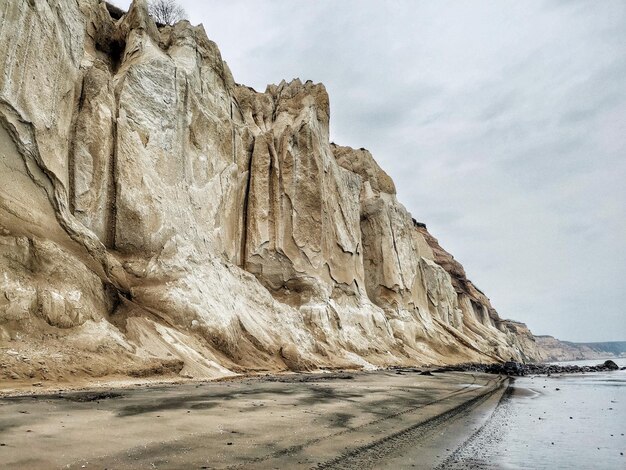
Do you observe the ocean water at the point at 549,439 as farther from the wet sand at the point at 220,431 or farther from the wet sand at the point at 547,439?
the wet sand at the point at 220,431

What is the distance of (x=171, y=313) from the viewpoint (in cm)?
1620

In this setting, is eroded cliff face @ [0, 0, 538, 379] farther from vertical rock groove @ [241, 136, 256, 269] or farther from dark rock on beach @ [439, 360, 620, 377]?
dark rock on beach @ [439, 360, 620, 377]

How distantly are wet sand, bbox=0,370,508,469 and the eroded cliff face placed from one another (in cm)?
412

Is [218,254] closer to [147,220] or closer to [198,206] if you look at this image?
[198,206]

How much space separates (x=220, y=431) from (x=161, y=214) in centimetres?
1415

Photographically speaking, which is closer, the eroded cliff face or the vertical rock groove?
the eroded cliff face

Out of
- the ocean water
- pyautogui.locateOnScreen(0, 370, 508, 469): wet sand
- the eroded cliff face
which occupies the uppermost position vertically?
the eroded cliff face

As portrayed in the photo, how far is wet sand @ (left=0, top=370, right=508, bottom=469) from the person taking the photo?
14.2ft

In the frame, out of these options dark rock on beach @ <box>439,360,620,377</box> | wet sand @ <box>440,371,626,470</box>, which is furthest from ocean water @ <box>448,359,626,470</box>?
dark rock on beach @ <box>439,360,620,377</box>

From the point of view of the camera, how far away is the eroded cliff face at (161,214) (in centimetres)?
1221

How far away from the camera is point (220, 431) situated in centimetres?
566

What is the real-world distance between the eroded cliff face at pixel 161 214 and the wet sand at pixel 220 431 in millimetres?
4117

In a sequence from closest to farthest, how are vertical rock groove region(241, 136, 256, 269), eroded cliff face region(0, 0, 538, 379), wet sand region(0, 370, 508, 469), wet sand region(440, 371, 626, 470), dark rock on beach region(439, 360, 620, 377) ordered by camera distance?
wet sand region(0, 370, 508, 469)
wet sand region(440, 371, 626, 470)
eroded cliff face region(0, 0, 538, 379)
vertical rock groove region(241, 136, 256, 269)
dark rock on beach region(439, 360, 620, 377)

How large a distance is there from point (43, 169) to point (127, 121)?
6102mm
